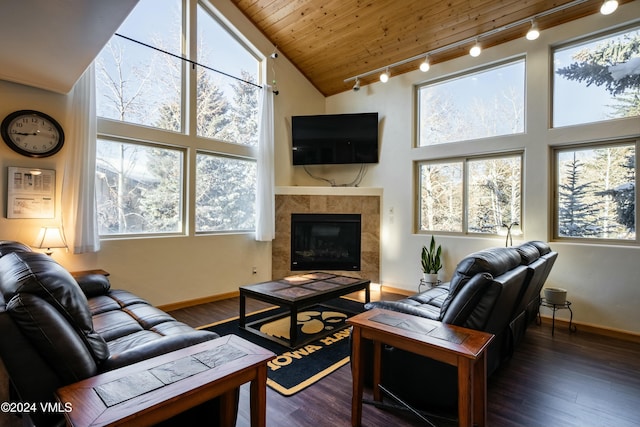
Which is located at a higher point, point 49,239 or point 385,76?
point 385,76

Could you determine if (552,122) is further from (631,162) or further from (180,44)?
(180,44)

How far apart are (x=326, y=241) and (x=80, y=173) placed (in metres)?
3.45

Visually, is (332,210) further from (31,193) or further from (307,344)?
(31,193)

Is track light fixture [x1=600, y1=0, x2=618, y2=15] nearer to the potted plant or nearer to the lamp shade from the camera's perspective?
the potted plant

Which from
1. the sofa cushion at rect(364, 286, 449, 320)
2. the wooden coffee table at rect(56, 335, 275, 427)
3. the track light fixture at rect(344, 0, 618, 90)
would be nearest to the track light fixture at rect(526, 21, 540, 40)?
the track light fixture at rect(344, 0, 618, 90)

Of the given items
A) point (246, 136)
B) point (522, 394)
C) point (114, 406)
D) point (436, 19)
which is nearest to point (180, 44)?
point (246, 136)

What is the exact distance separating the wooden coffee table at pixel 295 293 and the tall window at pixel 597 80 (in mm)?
3162

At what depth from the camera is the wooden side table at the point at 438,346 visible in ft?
4.84

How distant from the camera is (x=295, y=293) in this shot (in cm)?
320

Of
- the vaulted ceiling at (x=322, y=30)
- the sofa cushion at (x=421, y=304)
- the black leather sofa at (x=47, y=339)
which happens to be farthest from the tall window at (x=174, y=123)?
the sofa cushion at (x=421, y=304)

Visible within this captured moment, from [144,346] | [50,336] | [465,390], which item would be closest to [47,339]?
[50,336]

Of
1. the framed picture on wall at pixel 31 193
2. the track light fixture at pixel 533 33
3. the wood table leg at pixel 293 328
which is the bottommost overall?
the wood table leg at pixel 293 328

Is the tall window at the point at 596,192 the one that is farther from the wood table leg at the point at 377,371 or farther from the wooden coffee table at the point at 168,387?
the wooden coffee table at the point at 168,387

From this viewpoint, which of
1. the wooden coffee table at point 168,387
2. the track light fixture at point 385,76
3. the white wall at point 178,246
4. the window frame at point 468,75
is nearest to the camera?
the wooden coffee table at point 168,387
